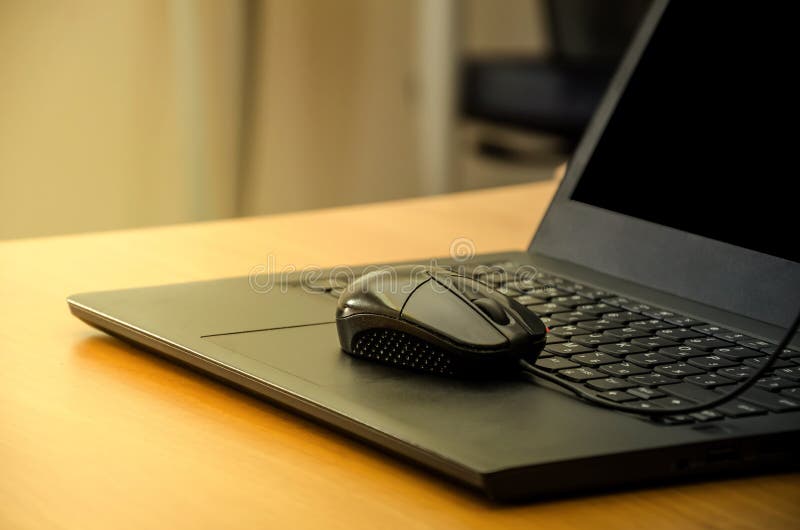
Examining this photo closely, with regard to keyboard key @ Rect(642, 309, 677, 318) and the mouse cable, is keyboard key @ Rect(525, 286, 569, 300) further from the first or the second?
the mouse cable

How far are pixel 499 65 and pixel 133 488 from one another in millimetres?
2430

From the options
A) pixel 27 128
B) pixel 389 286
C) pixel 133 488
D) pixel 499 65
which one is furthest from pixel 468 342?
pixel 499 65

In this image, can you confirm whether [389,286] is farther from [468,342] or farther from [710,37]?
[710,37]

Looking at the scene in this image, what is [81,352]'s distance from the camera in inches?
24.5

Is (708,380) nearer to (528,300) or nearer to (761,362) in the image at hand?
(761,362)

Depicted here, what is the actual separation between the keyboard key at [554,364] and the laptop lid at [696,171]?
155mm

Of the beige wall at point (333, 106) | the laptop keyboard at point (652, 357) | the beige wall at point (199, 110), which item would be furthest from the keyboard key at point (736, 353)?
the beige wall at point (333, 106)

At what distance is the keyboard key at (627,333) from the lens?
0.59 metres

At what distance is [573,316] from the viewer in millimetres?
632

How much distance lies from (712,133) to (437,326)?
0.32 metres

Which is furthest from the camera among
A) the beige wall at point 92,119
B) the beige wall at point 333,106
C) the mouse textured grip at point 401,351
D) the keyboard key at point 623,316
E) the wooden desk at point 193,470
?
the beige wall at point 333,106

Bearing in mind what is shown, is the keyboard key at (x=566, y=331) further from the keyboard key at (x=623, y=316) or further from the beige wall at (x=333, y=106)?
the beige wall at (x=333, y=106)

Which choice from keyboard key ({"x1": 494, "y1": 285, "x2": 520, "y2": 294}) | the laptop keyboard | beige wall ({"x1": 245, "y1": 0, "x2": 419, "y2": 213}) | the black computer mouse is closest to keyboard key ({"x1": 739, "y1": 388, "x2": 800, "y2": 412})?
the laptop keyboard

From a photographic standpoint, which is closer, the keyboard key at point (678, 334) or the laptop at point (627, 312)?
the laptop at point (627, 312)
